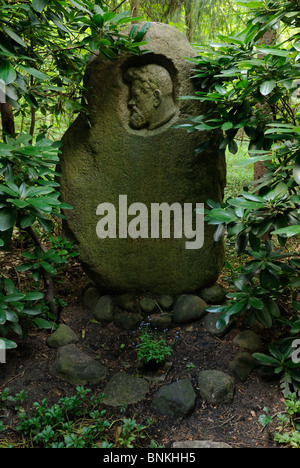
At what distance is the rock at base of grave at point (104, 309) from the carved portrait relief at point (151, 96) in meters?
1.42

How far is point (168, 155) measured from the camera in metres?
2.61

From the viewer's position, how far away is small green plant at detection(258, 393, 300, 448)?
1762 mm

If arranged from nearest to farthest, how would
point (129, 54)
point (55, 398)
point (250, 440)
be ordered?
1. point (250, 440)
2. point (55, 398)
3. point (129, 54)

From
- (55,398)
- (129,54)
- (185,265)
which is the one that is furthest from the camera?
(185,265)

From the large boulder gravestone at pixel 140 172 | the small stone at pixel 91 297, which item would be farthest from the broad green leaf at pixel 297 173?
the small stone at pixel 91 297

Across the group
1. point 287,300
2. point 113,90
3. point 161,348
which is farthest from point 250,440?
point 113,90

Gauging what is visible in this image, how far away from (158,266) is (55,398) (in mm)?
1190

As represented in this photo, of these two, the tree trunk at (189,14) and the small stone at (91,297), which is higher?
the tree trunk at (189,14)

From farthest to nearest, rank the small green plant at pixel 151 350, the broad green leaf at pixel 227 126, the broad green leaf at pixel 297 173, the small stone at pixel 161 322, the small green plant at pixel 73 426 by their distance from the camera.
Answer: the small stone at pixel 161 322, the small green plant at pixel 151 350, the broad green leaf at pixel 227 126, the small green plant at pixel 73 426, the broad green leaf at pixel 297 173

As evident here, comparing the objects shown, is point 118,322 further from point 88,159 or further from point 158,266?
point 88,159

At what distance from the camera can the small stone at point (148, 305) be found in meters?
2.75

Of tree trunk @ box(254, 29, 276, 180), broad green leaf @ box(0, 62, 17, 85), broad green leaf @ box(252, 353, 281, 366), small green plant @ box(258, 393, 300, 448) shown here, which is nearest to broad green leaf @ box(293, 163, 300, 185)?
broad green leaf @ box(252, 353, 281, 366)

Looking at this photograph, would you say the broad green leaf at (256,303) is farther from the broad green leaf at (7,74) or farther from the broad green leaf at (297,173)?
the broad green leaf at (7,74)

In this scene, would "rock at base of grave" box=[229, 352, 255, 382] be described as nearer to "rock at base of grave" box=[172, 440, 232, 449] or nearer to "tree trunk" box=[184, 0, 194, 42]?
"rock at base of grave" box=[172, 440, 232, 449]
